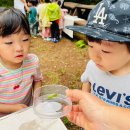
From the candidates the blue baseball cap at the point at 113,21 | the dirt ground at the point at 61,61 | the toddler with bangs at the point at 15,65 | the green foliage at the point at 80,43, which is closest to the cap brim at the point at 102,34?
the blue baseball cap at the point at 113,21

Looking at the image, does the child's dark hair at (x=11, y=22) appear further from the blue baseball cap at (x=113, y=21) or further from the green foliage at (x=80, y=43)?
the green foliage at (x=80, y=43)

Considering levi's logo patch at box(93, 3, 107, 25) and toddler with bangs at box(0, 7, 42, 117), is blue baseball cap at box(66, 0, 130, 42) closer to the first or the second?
levi's logo patch at box(93, 3, 107, 25)

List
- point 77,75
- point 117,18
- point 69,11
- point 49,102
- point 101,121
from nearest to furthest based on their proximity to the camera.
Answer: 1. point 101,121
2. point 117,18
3. point 49,102
4. point 77,75
5. point 69,11

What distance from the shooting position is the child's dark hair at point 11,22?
1651 mm

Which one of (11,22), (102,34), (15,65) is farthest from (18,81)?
(102,34)

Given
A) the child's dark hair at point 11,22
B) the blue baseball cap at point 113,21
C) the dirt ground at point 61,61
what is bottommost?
the dirt ground at point 61,61

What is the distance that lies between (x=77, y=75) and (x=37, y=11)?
3138 millimetres

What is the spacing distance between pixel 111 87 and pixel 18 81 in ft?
2.22

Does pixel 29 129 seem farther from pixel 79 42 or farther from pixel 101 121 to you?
pixel 79 42

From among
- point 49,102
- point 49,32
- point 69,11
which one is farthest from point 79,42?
point 49,102

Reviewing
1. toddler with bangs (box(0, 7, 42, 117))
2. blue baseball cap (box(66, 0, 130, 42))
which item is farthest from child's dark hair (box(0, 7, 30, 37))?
blue baseball cap (box(66, 0, 130, 42))

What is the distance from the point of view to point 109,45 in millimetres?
1254

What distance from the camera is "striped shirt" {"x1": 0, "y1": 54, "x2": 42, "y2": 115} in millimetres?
1823

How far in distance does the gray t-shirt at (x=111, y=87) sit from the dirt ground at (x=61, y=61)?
1.27 metres
